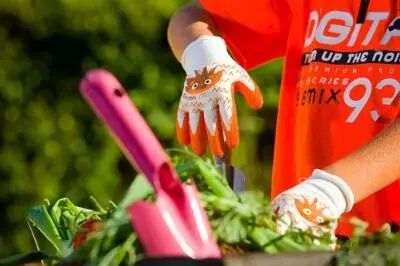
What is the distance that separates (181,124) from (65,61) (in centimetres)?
204

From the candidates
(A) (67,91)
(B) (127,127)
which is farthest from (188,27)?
(A) (67,91)

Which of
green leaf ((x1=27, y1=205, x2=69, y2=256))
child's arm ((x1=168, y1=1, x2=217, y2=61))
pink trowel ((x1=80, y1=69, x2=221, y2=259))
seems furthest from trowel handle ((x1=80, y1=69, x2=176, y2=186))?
child's arm ((x1=168, y1=1, x2=217, y2=61))

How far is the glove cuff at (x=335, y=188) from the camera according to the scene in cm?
181

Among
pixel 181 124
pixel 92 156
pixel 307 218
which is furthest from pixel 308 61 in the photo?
pixel 92 156

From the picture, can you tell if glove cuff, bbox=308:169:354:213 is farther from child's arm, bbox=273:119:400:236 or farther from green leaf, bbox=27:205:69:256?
green leaf, bbox=27:205:69:256

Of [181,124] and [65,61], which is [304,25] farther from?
[65,61]

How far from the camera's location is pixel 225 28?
256 centimetres

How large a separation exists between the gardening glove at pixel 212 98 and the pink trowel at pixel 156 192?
74 centimetres

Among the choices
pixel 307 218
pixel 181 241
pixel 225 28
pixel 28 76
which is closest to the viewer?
pixel 181 241

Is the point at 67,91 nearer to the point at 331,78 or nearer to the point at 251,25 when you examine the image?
the point at 251,25

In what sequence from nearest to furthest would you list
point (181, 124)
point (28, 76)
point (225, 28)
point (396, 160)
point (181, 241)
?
point (181, 241), point (396, 160), point (181, 124), point (225, 28), point (28, 76)

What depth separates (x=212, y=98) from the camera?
7.24 ft

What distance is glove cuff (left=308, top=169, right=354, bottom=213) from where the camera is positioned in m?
1.81

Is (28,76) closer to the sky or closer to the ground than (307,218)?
closer to the sky
